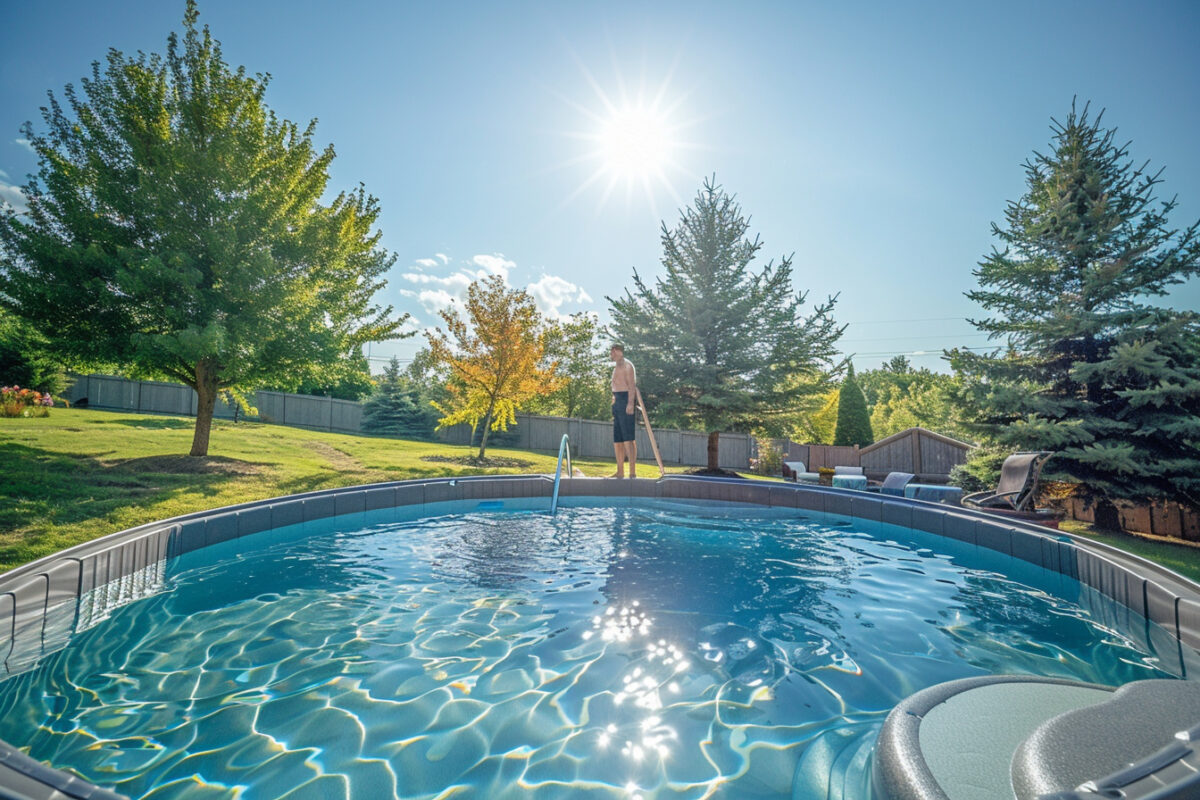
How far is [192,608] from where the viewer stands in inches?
133

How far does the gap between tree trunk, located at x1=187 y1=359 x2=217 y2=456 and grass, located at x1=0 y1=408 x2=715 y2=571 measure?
0.28 m

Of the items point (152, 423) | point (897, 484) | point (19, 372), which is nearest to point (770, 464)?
point (897, 484)

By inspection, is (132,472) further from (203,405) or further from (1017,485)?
(1017,485)

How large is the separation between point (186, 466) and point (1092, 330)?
45.8ft

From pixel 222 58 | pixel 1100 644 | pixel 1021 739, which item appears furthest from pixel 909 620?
pixel 222 58

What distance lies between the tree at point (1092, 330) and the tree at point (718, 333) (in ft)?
18.5

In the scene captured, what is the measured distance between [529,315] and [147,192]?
829 cm

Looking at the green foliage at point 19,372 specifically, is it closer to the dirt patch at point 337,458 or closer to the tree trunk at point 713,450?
the dirt patch at point 337,458

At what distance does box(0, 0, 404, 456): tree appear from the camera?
25.5 ft

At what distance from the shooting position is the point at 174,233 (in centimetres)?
813

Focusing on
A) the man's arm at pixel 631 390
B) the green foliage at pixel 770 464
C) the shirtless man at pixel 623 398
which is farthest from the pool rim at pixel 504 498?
the green foliage at pixel 770 464

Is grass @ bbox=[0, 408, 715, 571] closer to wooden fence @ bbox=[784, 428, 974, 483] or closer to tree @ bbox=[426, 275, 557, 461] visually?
tree @ bbox=[426, 275, 557, 461]

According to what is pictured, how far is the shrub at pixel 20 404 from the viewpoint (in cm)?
1235

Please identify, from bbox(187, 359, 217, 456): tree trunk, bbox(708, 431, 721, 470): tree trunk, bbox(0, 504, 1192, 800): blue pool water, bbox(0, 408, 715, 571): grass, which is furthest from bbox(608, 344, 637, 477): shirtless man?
bbox(187, 359, 217, 456): tree trunk
